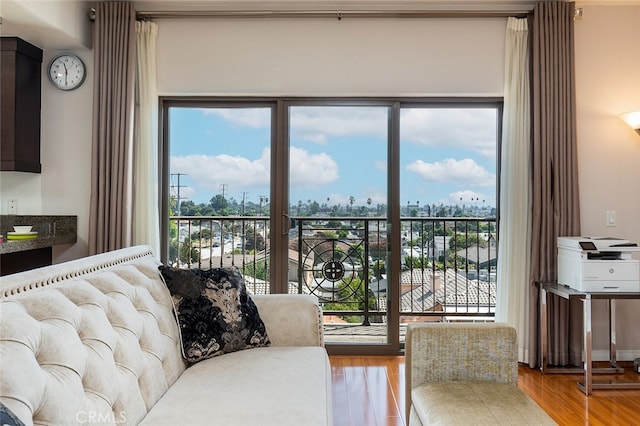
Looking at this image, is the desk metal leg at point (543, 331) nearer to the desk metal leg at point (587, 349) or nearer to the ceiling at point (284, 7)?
the desk metal leg at point (587, 349)

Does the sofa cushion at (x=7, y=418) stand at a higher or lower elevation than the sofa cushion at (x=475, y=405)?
higher

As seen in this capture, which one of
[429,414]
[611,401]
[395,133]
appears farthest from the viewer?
[395,133]

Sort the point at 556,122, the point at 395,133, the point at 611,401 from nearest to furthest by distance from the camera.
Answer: the point at 611,401
the point at 556,122
the point at 395,133

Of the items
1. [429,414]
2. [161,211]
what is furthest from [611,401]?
[161,211]

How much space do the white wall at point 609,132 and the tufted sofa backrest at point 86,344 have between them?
315cm

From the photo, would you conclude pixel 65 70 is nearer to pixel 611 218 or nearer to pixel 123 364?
pixel 123 364

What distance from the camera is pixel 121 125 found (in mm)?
3348

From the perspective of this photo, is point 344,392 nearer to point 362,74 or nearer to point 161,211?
point 161,211

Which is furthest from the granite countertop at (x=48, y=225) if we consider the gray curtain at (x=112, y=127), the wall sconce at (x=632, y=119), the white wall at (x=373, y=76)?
the wall sconce at (x=632, y=119)

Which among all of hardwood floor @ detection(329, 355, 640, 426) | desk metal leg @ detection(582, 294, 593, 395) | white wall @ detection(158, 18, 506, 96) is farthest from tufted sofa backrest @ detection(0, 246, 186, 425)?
desk metal leg @ detection(582, 294, 593, 395)

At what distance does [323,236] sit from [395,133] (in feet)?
3.30

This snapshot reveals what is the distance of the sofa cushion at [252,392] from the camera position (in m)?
1.44

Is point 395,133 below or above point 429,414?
above

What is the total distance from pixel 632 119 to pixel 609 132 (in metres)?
A: 0.17
